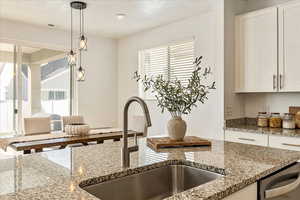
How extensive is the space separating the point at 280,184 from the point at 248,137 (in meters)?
1.67

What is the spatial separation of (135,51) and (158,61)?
0.65m

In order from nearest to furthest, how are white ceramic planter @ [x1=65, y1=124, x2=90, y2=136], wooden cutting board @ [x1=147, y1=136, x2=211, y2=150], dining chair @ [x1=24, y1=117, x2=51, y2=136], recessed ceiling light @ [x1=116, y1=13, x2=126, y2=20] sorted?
wooden cutting board @ [x1=147, y1=136, x2=211, y2=150], white ceramic planter @ [x1=65, y1=124, x2=90, y2=136], dining chair @ [x1=24, y1=117, x2=51, y2=136], recessed ceiling light @ [x1=116, y1=13, x2=126, y2=20]

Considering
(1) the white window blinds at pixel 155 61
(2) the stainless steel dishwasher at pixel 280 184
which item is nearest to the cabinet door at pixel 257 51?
(1) the white window blinds at pixel 155 61

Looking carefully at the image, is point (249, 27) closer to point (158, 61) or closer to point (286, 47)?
point (286, 47)

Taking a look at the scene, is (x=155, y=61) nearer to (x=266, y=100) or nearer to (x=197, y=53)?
(x=197, y=53)

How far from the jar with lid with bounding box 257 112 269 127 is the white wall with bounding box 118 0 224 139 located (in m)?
0.45

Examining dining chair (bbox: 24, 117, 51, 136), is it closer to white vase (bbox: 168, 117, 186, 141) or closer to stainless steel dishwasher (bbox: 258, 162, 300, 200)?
white vase (bbox: 168, 117, 186, 141)

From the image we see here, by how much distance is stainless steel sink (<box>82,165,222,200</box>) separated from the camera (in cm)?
109

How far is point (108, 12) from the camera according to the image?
3.62 m

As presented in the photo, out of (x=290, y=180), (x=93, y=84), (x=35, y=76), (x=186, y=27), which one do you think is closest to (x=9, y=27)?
(x=35, y=76)

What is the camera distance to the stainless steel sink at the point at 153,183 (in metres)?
1.09

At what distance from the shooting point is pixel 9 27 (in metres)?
3.98

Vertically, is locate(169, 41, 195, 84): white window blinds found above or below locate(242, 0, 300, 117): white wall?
above

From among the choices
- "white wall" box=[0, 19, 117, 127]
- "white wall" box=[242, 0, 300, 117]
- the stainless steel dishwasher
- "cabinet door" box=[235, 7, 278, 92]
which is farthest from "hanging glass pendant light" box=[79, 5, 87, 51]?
the stainless steel dishwasher
